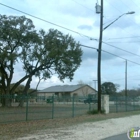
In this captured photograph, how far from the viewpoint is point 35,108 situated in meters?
24.8

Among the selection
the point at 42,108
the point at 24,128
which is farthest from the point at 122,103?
the point at 24,128

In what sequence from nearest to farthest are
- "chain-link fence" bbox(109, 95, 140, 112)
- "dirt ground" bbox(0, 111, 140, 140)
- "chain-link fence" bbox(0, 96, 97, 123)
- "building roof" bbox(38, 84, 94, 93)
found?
"dirt ground" bbox(0, 111, 140, 140) < "chain-link fence" bbox(0, 96, 97, 123) < "chain-link fence" bbox(109, 95, 140, 112) < "building roof" bbox(38, 84, 94, 93)

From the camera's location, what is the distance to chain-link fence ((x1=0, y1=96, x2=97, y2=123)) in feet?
68.6

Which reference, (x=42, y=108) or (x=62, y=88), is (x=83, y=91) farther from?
(x=42, y=108)

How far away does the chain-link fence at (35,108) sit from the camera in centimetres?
2092

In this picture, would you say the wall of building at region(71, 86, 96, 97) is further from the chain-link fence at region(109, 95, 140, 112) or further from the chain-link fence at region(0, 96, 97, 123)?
the chain-link fence at region(0, 96, 97, 123)

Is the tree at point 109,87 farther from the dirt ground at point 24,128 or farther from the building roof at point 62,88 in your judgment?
the dirt ground at point 24,128

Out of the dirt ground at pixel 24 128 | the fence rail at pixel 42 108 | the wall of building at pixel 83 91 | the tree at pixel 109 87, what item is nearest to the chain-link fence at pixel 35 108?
the fence rail at pixel 42 108

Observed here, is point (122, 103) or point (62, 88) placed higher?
point (62, 88)

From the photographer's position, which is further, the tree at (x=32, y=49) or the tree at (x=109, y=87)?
the tree at (x=109, y=87)

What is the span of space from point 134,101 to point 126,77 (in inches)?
1001

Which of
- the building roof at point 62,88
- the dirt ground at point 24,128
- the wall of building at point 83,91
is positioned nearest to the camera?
the dirt ground at point 24,128

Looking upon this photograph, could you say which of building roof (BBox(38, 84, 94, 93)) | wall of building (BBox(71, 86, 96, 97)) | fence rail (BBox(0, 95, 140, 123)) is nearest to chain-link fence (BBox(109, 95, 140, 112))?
fence rail (BBox(0, 95, 140, 123))

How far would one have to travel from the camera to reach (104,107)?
31203mm
